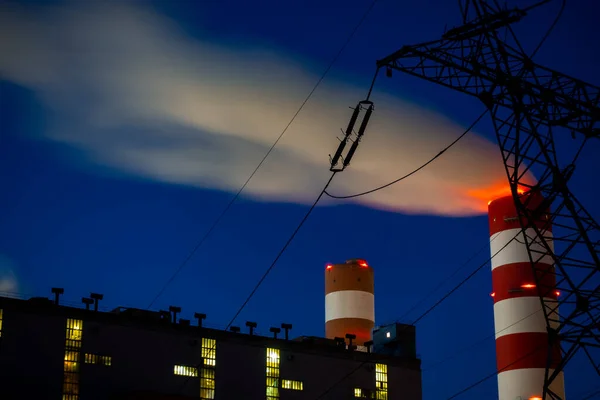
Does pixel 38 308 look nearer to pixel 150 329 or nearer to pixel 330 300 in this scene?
pixel 150 329

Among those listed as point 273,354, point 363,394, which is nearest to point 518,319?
point 363,394

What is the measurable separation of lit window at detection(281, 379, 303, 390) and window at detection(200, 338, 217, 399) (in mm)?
4701

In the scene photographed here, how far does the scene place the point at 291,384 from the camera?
57.7 m

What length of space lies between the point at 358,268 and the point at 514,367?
24392mm

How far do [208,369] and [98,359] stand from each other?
6.74m

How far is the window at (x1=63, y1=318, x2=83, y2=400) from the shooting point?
163 ft

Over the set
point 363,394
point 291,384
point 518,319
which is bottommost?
point 363,394

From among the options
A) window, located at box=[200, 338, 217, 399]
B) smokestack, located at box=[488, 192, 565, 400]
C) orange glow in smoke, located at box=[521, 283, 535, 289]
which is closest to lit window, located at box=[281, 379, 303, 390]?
window, located at box=[200, 338, 217, 399]

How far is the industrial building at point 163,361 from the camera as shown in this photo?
49.3m

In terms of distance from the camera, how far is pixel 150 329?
53438 millimetres

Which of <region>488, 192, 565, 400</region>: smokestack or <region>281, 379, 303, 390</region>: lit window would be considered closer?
<region>488, 192, 565, 400</region>: smokestack

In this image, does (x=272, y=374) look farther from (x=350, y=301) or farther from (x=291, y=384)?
(x=350, y=301)

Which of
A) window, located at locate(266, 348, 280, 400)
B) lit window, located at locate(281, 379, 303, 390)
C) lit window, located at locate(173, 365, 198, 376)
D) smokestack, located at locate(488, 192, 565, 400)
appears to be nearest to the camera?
smokestack, located at locate(488, 192, 565, 400)

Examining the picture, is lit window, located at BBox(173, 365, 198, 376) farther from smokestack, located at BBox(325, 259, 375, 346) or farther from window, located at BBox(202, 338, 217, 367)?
smokestack, located at BBox(325, 259, 375, 346)
